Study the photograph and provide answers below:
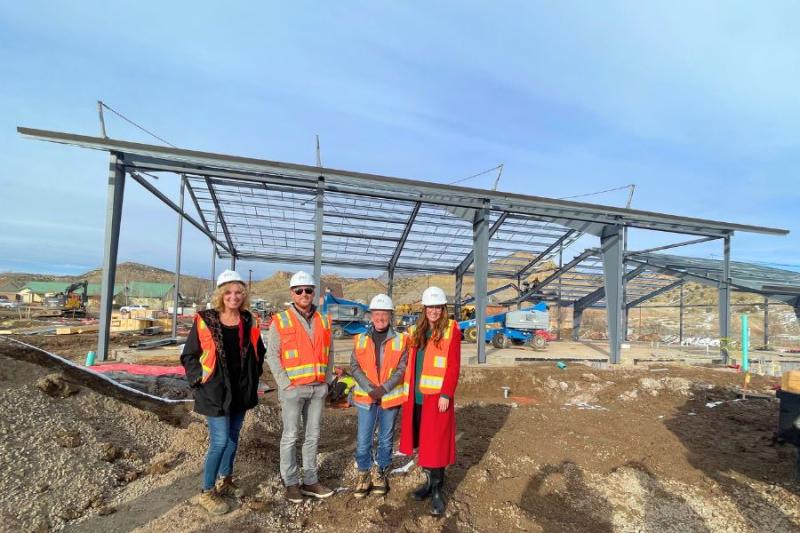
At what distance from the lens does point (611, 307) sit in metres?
14.3

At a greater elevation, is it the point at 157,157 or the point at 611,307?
the point at 157,157

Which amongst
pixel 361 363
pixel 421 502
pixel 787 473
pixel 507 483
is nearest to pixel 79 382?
pixel 361 363

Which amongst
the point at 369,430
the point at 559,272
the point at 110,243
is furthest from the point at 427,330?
the point at 559,272

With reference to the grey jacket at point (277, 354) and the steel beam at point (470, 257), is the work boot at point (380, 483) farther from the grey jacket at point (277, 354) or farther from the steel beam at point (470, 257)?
the steel beam at point (470, 257)

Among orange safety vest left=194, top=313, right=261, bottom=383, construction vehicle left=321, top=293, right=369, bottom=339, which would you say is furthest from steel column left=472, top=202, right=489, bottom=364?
orange safety vest left=194, top=313, right=261, bottom=383

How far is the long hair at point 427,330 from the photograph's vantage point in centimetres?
418

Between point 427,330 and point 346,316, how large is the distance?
1413cm

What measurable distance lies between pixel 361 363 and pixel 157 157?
8.72m

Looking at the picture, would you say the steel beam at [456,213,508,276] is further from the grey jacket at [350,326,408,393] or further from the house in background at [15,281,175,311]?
the house in background at [15,281,175,311]

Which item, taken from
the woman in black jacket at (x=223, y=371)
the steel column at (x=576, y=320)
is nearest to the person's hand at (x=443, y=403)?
the woman in black jacket at (x=223, y=371)

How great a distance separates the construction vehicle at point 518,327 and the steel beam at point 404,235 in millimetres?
4044

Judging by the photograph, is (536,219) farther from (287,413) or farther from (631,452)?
(287,413)

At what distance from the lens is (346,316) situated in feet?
59.6

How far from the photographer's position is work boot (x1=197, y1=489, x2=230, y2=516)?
368 centimetres
